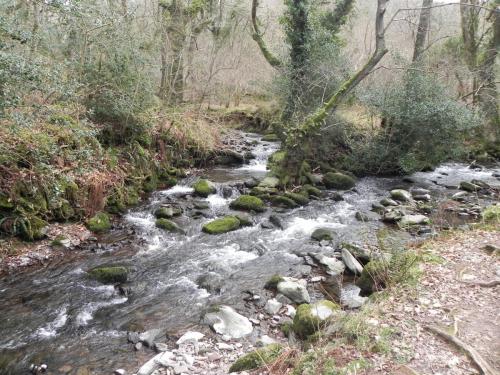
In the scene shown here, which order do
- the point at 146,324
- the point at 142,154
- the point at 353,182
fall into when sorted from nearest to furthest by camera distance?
the point at 146,324, the point at 142,154, the point at 353,182

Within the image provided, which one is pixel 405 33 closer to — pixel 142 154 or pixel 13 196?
pixel 142 154

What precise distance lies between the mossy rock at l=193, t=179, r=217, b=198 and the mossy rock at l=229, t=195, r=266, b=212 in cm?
109

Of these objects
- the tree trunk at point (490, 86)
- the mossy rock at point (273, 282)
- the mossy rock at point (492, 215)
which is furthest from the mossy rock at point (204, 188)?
the tree trunk at point (490, 86)

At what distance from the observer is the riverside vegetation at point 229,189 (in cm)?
508

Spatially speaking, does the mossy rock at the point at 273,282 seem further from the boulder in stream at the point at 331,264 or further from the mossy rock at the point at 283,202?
the mossy rock at the point at 283,202

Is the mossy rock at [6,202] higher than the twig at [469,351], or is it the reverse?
the mossy rock at [6,202]

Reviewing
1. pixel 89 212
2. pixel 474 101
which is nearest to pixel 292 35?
pixel 474 101

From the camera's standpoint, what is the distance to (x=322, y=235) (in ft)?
29.5

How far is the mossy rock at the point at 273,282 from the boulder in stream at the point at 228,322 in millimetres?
1038

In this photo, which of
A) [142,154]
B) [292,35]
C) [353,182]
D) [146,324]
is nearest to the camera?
[146,324]

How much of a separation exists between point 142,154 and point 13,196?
451cm

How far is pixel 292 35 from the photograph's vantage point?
15.3 m

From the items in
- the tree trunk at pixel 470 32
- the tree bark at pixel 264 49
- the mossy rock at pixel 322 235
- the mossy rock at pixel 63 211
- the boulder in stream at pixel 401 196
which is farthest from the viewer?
the tree trunk at pixel 470 32

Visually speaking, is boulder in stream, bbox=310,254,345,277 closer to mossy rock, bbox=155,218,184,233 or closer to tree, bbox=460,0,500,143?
mossy rock, bbox=155,218,184,233
